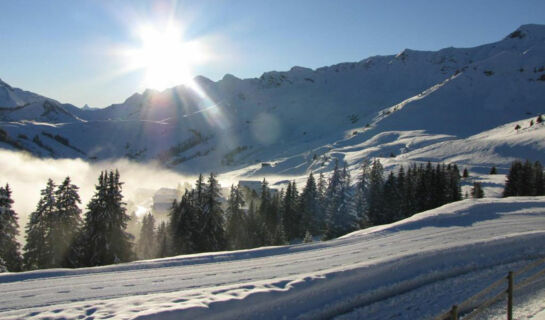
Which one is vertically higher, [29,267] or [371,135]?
[371,135]

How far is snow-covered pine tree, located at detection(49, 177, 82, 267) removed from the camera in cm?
3067

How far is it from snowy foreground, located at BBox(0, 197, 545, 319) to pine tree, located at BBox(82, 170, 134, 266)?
18.1 m

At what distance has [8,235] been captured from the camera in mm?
28141

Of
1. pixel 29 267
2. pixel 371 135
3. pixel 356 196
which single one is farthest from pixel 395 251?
pixel 371 135

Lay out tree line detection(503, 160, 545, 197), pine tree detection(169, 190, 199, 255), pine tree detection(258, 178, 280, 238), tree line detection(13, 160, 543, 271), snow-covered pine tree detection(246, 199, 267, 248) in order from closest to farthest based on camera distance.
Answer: tree line detection(13, 160, 543, 271)
pine tree detection(169, 190, 199, 255)
tree line detection(503, 160, 545, 197)
snow-covered pine tree detection(246, 199, 267, 248)
pine tree detection(258, 178, 280, 238)

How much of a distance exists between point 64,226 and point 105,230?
420 cm

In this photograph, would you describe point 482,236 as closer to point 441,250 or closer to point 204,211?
point 441,250

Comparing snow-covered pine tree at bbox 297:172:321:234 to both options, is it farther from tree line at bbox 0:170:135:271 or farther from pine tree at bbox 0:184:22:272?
pine tree at bbox 0:184:22:272

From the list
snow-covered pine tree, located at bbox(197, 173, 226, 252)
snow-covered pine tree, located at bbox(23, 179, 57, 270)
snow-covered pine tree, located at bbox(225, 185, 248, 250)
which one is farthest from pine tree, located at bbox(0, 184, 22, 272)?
snow-covered pine tree, located at bbox(225, 185, 248, 250)

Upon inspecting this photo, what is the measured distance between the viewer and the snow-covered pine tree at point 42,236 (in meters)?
30.6

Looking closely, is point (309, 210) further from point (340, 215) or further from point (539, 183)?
point (539, 183)

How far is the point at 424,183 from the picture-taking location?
49438 millimetres

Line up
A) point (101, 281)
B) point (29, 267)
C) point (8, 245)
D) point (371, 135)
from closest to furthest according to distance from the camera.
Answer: point (101, 281) → point (8, 245) → point (29, 267) → point (371, 135)

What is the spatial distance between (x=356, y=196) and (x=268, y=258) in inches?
2002
